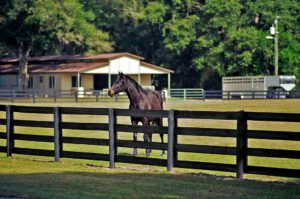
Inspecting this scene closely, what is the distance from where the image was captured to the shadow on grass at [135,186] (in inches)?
540

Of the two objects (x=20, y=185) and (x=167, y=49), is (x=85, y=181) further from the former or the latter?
(x=167, y=49)

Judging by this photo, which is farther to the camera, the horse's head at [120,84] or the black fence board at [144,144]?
the horse's head at [120,84]

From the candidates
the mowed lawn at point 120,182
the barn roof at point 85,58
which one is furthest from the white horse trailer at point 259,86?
the mowed lawn at point 120,182

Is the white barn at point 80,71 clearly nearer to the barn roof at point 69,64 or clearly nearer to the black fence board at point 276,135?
the barn roof at point 69,64

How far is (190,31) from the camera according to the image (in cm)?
8738

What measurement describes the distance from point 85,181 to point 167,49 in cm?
7767

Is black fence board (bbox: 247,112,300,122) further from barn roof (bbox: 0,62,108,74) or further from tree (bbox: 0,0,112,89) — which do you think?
barn roof (bbox: 0,62,108,74)

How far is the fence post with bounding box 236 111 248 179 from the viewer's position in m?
15.8

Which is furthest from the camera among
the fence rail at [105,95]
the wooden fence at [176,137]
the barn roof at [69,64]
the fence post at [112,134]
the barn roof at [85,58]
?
the barn roof at [85,58]

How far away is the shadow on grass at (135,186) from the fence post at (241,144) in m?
0.26

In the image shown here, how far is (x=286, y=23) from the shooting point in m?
84.6

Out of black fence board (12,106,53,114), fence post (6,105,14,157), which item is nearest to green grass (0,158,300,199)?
black fence board (12,106,53,114)

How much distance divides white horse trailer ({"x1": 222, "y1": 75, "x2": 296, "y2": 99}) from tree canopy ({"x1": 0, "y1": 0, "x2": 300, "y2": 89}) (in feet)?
22.8

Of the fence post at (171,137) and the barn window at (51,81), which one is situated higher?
the barn window at (51,81)
